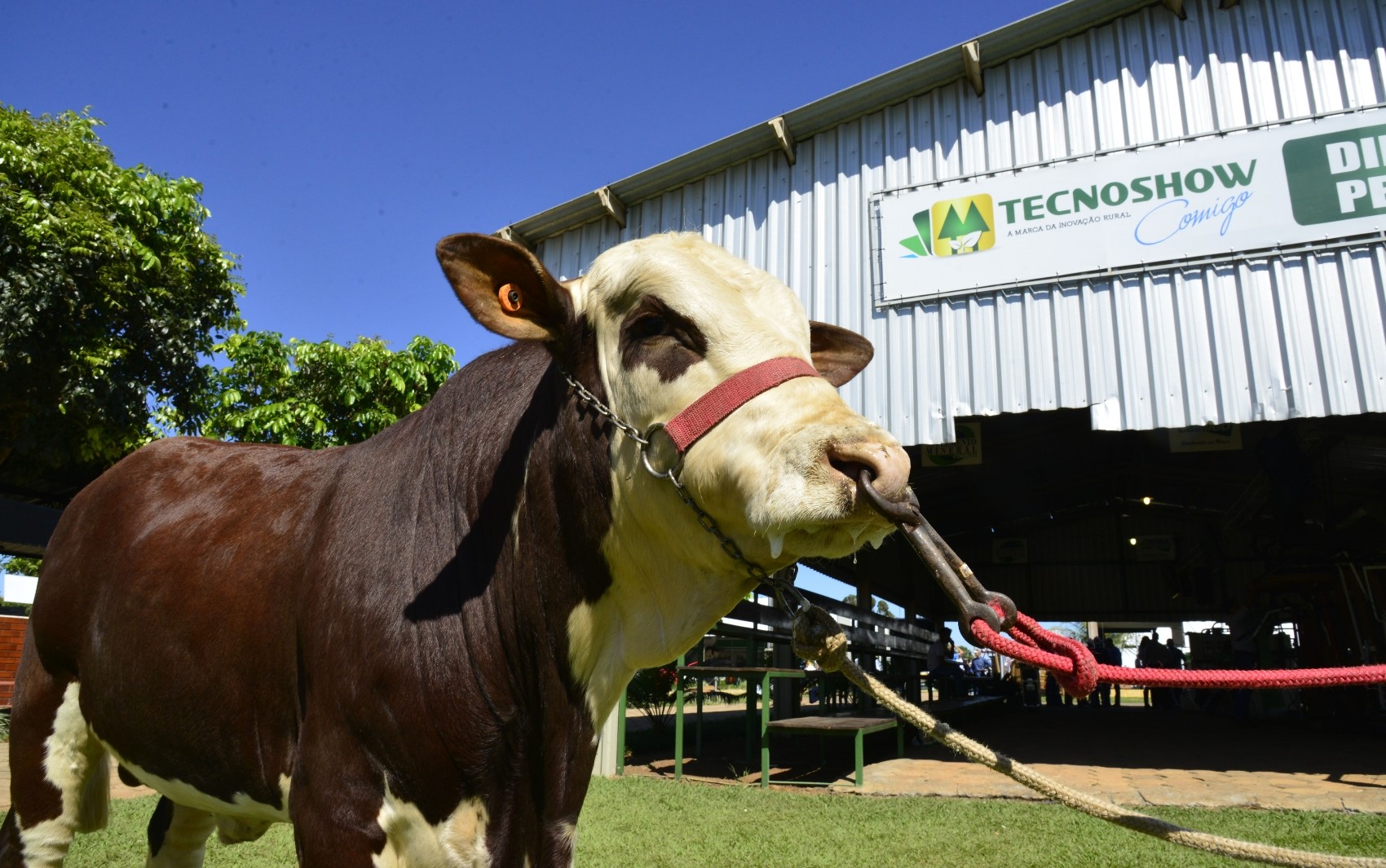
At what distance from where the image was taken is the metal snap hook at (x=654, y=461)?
4.91 ft

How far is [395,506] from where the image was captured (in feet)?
5.88

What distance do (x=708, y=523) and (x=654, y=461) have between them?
0.16 meters

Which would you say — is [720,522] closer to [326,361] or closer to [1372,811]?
[1372,811]

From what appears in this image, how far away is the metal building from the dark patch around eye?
5.88 meters

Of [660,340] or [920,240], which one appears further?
[920,240]

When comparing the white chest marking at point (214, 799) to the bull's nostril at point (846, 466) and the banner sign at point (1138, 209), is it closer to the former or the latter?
the bull's nostril at point (846, 466)

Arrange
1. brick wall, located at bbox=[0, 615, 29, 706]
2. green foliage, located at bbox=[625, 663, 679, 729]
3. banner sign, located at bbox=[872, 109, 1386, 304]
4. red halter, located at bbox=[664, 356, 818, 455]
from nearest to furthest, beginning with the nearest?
red halter, located at bbox=[664, 356, 818, 455]
banner sign, located at bbox=[872, 109, 1386, 304]
green foliage, located at bbox=[625, 663, 679, 729]
brick wall, located at bbox=[0, 615, 29, 706]

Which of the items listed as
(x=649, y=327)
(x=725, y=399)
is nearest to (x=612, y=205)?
(x=649, y=327)

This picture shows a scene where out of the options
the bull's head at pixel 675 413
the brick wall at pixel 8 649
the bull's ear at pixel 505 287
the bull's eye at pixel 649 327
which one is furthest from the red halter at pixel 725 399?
the brick wall at pixel 8 649

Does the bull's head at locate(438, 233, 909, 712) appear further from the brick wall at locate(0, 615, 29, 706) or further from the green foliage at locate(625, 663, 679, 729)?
the brick wall at locate(0, 615, 29, 706)

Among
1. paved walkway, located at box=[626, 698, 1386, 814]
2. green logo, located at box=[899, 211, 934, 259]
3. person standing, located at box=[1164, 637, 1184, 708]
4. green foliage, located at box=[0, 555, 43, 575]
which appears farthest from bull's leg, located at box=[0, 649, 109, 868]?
green foliage, located at box=[0, 555, 43, 575]

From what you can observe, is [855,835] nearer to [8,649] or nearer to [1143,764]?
[1143,764]

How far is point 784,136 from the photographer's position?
8297 millimetres

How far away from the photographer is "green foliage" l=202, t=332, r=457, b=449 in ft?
36.8
